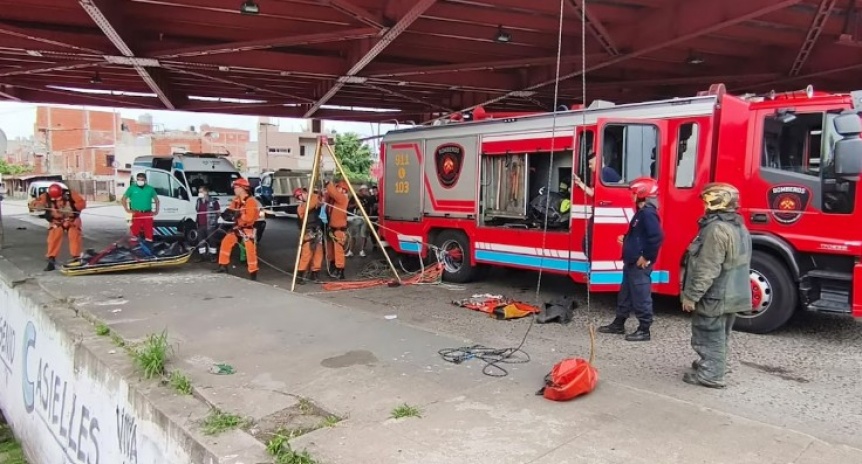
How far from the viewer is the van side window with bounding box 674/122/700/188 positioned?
281 inches

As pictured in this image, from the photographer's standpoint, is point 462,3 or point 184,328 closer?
point 184,328

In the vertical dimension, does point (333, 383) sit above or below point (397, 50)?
below

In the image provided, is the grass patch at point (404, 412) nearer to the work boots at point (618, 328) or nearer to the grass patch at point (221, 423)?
the grass patch at point (221, 423)

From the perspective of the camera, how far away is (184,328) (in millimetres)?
6043

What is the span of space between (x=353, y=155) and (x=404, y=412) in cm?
4211

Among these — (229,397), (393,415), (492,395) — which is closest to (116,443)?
(229,397)

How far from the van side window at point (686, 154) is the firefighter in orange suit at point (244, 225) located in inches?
253

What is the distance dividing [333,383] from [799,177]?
5401 mm

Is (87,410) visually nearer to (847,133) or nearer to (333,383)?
(333,383)

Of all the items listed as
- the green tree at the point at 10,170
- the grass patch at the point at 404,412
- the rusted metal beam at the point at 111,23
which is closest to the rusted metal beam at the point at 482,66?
the rusted metal beam at the point at 111,23

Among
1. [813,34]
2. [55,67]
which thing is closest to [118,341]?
[55,67]

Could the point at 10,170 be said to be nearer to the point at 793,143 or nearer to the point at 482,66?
the point at 482,66

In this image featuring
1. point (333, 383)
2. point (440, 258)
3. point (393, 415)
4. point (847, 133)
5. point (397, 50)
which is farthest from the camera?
point (397, 50)

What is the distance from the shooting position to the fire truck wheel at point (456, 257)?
9961mm
